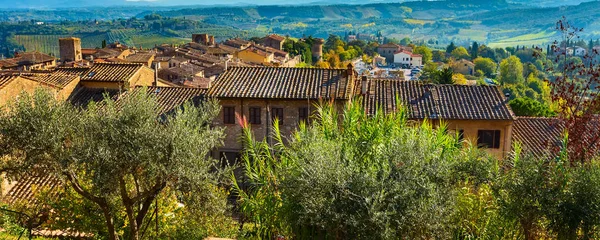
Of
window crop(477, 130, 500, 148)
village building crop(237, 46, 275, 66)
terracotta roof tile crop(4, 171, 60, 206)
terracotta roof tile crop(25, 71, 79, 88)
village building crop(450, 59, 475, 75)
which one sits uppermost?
terracotta roof tile crop(25, 71, 79, 88)

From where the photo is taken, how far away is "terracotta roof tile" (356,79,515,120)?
2303 centimetres

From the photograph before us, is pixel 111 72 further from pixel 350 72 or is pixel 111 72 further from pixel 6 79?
pixel 350 72

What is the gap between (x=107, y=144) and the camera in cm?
1071

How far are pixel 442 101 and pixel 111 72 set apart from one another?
52.6ft

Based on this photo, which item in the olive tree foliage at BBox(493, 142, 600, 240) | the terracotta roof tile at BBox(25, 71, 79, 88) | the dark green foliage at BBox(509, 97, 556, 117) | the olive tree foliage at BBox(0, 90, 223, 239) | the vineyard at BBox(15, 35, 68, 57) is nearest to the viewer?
the olive tree foliage at BBox(493, 142, 600, 240)

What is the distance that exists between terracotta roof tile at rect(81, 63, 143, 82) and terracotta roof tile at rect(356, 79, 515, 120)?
1132 centimetres

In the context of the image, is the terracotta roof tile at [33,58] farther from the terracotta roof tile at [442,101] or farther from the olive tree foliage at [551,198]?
the olive tree foliage at [551,198]

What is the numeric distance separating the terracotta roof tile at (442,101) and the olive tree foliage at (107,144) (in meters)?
12.8

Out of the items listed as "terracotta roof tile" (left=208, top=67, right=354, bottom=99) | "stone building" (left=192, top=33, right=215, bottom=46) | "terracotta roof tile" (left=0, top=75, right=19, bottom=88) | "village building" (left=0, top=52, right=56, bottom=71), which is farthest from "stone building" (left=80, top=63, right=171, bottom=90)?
"stone building" (left=192, top=33, right=215, bottom=46)

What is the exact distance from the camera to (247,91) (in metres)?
22.4

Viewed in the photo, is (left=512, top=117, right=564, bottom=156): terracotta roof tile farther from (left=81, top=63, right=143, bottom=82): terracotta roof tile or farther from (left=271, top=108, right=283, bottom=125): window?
(left=81, top=63, right=143, bottom=82): terracotta roof tile

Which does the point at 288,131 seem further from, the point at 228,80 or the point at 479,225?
the point at 479,225

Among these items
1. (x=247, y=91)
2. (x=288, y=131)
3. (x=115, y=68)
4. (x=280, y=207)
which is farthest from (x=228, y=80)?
(x=280, y=207)

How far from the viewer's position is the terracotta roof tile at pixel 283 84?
22.0 metres
